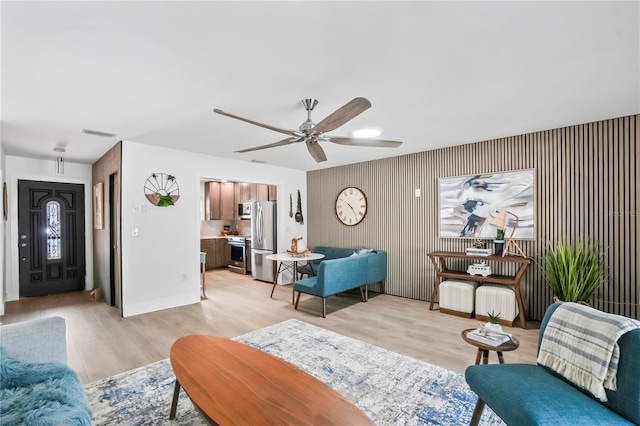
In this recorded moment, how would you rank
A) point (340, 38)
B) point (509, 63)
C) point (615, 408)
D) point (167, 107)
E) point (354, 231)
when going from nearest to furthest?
point (615, 408), point (340, 38), point (509, 63), point (167, 107), point (354, 231)

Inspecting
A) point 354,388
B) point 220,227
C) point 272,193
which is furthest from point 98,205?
point 354,388

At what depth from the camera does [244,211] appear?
780 centimetres

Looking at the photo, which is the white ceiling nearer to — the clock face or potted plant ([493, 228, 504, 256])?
potted plant ([493, 228, 504, 256])

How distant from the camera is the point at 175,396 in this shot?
6.48ft


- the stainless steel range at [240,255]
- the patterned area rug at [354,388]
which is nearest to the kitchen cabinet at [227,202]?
the stainless steel range at [240,255]

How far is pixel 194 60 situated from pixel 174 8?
0.52m

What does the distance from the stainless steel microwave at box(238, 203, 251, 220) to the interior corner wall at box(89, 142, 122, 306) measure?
3.12m

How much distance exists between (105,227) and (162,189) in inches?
51.0

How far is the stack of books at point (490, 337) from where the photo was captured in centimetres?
204

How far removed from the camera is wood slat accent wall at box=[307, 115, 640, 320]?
328cm

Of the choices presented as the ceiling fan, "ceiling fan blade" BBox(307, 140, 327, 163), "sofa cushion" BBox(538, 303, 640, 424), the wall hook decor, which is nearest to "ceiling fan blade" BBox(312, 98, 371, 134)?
the ceiling fan

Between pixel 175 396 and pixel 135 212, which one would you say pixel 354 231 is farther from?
pixel 175 396

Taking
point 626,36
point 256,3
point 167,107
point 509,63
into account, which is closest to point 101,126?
point 167,107

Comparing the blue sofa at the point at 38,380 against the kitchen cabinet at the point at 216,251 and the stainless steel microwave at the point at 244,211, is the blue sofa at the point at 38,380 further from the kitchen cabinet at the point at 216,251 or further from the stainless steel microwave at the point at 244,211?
the kitchen cabinet at the point at 216,251
